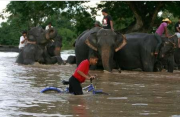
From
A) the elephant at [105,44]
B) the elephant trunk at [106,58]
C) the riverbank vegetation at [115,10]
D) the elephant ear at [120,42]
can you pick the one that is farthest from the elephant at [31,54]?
the riverbank vegetation at [115,10]

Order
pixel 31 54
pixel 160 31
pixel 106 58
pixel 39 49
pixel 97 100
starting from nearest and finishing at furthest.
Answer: pixel 97 100 → pixel 106 58 → pixel 160 31 → pixel 31 54 → pixel 39 49

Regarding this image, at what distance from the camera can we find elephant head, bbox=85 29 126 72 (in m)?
18.1

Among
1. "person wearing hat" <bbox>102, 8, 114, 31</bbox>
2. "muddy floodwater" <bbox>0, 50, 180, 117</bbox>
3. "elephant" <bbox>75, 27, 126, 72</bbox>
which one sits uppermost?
"person wearing hat" <bbox>102, 8, 114, 31</bbox>

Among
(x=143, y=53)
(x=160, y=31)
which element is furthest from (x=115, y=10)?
(x=143, y=53)

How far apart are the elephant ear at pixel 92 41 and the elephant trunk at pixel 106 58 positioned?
701 millimetres

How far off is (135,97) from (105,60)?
720cm

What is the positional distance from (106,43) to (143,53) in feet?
4.89

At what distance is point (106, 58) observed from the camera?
18.0 m

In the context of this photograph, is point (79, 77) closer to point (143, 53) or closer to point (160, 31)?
point (143, 53)

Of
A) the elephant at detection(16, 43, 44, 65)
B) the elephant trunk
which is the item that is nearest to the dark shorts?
the elephant trunk

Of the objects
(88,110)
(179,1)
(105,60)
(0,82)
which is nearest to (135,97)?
(88,110)

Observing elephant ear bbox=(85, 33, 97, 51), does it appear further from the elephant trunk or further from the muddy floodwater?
the muddy floodwater

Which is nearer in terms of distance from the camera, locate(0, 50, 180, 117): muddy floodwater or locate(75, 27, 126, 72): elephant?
locate(0, 50, 180, 117): muddy floodwater

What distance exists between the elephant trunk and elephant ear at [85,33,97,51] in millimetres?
701
